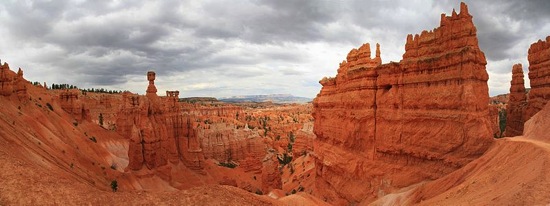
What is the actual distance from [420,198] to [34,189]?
16.1 metres

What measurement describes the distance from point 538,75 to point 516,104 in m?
5.86

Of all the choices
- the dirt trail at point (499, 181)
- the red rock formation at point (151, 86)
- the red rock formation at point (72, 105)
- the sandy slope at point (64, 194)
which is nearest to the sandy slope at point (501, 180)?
the dirt trail at point (499, 181)

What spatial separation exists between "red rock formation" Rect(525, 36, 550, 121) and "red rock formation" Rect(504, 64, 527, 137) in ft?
6.31

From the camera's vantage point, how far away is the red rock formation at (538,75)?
2794 centimetres

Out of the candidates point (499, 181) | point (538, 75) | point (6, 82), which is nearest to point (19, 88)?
point (6, 82)

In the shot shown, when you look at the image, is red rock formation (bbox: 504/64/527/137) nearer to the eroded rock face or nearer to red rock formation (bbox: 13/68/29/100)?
the eroded rock face

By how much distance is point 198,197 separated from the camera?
13.4 m

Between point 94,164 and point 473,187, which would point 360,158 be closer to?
point 473,187

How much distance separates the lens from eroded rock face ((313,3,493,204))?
16.4 m

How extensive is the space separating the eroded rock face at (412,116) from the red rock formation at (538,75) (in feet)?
51.9

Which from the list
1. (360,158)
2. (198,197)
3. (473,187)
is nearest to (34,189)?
(198,197)

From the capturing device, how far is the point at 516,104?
34.2 m

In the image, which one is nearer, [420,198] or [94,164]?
[420,198]

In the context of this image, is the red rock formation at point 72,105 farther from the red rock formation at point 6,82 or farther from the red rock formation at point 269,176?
the red rock formation at point 269,176
